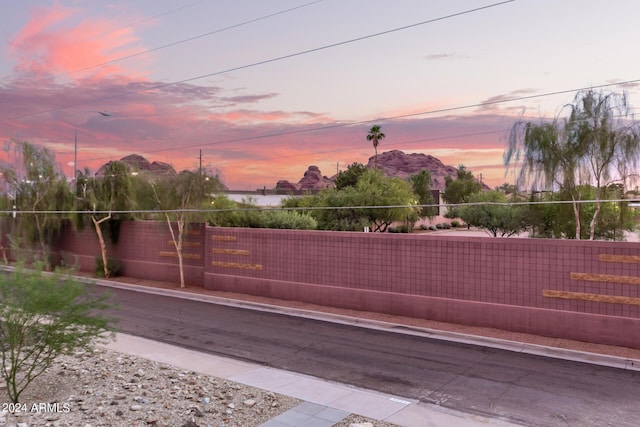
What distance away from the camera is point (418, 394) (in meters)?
10.7

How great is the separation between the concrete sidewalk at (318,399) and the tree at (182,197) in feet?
38.8

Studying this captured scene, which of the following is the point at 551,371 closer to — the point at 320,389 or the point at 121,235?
the point at 320,389

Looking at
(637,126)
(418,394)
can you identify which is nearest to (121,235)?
(418,394)

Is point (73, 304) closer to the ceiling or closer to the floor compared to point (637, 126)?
closer to the floor

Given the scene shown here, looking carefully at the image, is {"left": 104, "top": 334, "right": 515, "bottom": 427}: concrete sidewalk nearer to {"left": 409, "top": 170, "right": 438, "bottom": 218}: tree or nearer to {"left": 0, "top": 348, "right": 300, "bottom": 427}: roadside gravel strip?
{"left": 0, "top": 348, "right": 300, "bottom": 427}: roadside gravel strip

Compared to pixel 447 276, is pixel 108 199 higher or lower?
higher

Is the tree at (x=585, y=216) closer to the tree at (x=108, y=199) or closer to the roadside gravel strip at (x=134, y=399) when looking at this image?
the roadside gravel strip at (x=134, y=399)

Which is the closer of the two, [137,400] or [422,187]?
[137,400]

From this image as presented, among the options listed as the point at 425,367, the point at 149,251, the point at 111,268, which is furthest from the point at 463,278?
the point at 111,268

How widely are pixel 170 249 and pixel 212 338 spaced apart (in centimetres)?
1230

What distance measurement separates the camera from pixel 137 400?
30.8ft

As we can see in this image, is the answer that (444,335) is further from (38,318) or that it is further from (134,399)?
(38,318)

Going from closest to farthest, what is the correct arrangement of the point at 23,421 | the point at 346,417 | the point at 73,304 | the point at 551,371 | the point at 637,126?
the point at 23,421 → the point at 346,417 → the point at 73,304 → the point at 551,371 → the point at 637,126

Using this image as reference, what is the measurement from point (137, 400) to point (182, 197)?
54.3 feet
